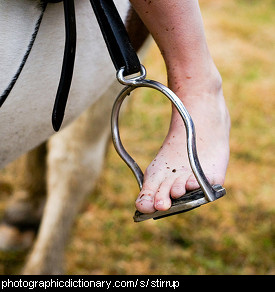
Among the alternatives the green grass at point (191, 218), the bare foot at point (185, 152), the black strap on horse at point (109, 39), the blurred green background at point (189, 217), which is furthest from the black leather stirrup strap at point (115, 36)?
the green grass at point (191, 218)

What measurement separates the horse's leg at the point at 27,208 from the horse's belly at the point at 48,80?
90 centimetres

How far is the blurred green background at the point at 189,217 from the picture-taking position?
1800 mm

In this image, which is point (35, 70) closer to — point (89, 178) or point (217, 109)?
point (217, 109)

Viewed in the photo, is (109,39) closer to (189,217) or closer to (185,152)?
(185,152)

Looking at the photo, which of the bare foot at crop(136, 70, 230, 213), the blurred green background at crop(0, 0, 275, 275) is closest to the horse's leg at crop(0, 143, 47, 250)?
the blurred green background at crop(0, 0, 275, 275)

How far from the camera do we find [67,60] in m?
0.77

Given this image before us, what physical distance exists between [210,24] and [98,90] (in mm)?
3555

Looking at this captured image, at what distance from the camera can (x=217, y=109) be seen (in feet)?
2.89

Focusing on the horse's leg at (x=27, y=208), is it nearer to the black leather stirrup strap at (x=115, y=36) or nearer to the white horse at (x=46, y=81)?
the white horse at (x=46, y=81)

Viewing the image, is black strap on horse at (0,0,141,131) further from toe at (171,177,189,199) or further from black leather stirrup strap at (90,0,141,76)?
toe at (171,177,189,199)

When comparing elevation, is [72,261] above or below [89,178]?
below

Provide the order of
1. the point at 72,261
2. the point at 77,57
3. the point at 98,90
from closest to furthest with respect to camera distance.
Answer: the point at 77,57
the point at 98,90
the point at 72,261
